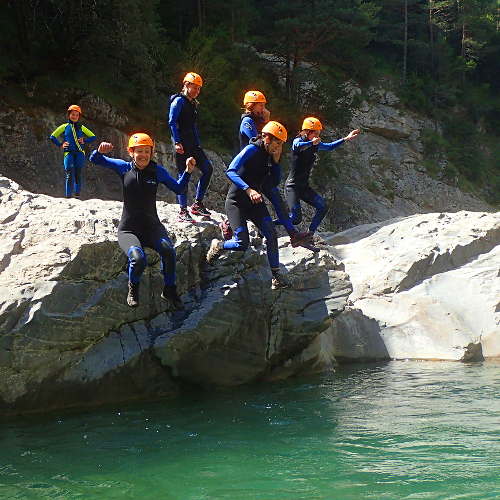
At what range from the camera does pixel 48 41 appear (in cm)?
1839

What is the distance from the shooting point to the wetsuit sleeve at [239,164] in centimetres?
793

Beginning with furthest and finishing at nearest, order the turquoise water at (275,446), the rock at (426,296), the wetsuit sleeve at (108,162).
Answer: the rock at (426,296) → the wetsuit sleeve at (108,162) → the turquoise water at (275,446)

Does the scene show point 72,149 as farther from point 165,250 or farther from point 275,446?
point 275,446

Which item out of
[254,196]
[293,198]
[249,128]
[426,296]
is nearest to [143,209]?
[254,196]

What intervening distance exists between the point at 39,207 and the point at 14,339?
201 cm

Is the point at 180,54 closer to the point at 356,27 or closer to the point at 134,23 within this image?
the point at 134,23

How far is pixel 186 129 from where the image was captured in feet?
30.0

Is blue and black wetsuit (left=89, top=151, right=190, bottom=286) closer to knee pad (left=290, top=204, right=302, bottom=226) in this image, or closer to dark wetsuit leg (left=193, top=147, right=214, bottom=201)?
dark wetsuit leg (left=193, top=147, right=214, bottom=201)

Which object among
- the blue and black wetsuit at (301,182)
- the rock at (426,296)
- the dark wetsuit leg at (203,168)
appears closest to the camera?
the dark wetsuit leg at (203,168)

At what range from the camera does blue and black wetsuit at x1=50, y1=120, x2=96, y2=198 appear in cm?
1134

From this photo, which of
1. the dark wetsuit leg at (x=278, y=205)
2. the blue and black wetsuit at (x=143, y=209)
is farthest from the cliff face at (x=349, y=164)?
the blue and black wetsuit at (x=143, y=209)

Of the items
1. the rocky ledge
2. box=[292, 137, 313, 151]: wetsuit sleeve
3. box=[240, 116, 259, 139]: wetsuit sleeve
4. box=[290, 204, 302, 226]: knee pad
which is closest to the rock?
the rocky ledge

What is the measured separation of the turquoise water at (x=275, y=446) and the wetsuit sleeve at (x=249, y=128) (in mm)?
3578

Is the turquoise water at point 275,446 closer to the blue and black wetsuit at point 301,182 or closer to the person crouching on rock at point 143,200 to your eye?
the person crouching on rock at point 143,200
